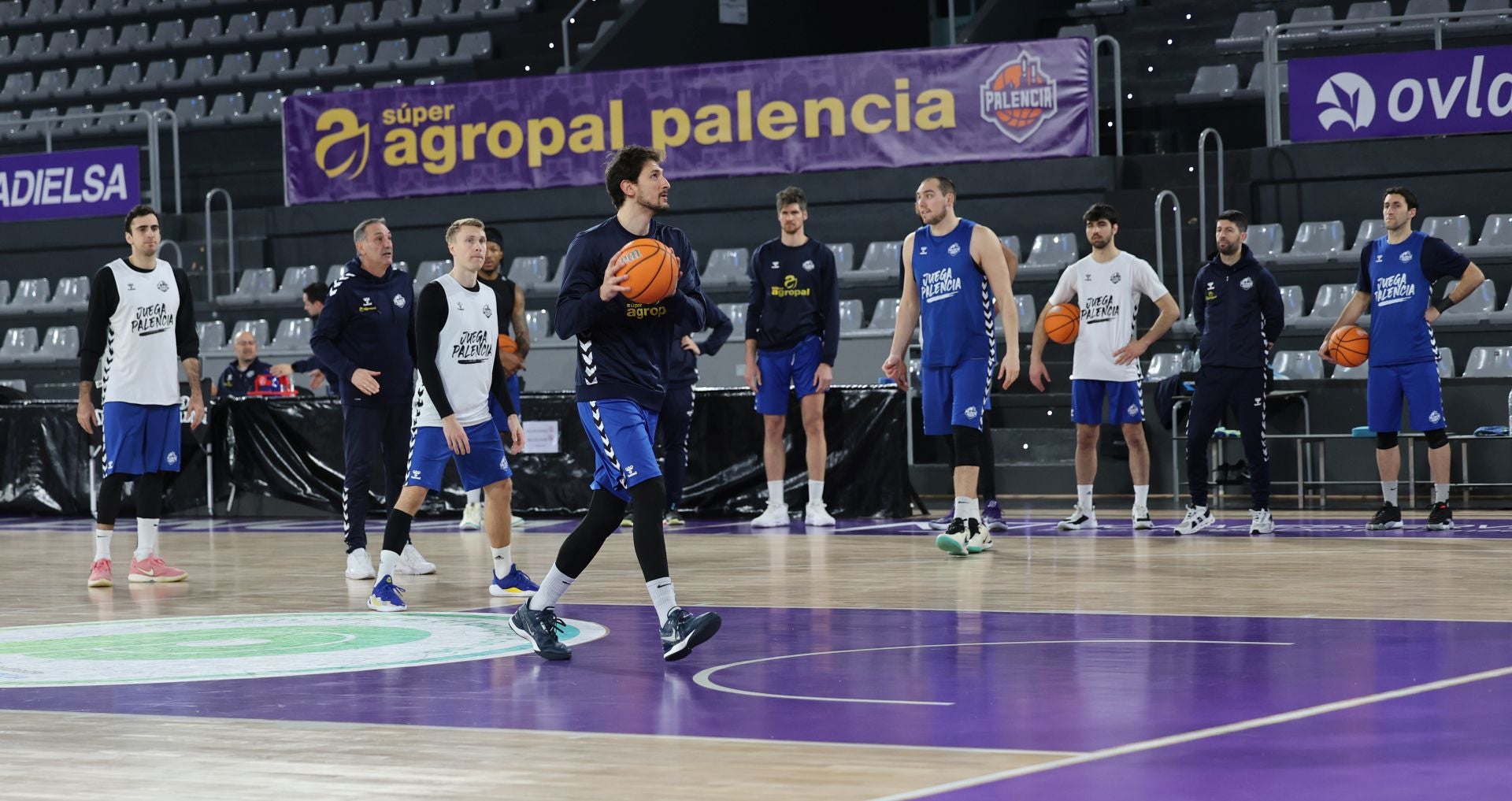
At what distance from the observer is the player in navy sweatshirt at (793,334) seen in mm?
11938

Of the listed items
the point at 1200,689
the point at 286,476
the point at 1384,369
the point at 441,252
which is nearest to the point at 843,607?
the point at 1200,689

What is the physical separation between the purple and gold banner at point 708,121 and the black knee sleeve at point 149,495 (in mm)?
8594

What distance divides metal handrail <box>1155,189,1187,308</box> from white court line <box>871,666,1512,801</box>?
1023 cm

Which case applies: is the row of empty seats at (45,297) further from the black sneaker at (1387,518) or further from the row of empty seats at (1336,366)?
the black sneaker at (1387,518)

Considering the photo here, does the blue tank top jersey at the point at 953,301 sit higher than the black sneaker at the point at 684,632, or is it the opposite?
the blue tank top jersey at the point at 953,301

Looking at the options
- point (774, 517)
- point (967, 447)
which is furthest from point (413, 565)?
point (774, 517)

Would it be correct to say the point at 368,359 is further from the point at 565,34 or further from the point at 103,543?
the point at 565,34

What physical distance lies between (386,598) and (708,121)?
33.5ft

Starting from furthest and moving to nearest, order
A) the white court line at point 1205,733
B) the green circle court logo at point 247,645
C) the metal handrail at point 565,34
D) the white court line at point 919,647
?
the metal handrail at point 565,34, the green circle court logo at point 247,645, the white court line at point 919,647, the white court line at point 1205,733

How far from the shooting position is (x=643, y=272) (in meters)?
5.95

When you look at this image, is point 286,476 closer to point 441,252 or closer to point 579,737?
point 441,252

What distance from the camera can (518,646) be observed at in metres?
6.50

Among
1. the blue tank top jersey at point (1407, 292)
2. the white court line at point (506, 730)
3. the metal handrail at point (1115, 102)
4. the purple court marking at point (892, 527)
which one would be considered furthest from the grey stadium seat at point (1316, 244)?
the white court line at point (506, 730)

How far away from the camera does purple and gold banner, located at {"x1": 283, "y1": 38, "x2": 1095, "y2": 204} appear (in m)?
16.1
